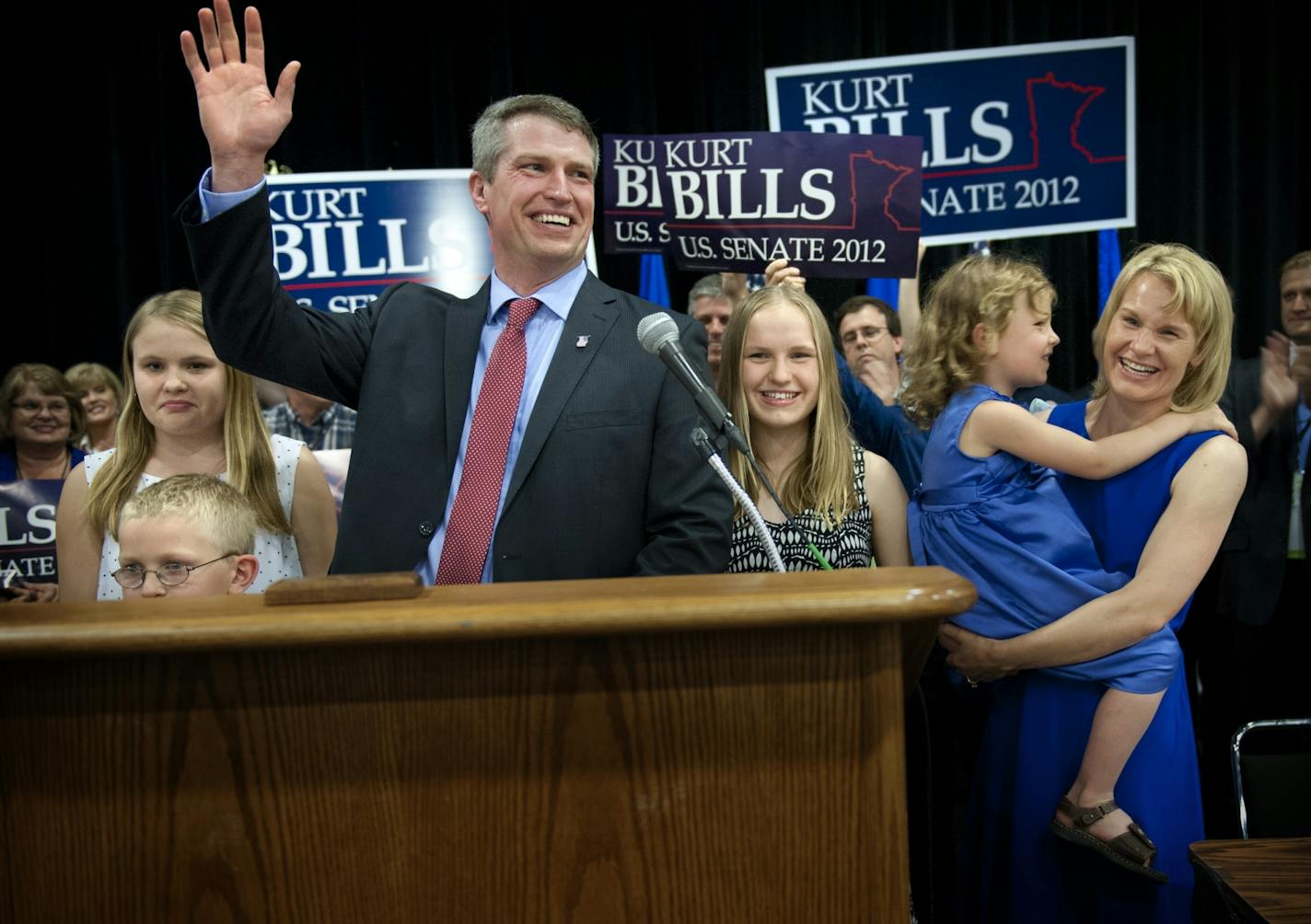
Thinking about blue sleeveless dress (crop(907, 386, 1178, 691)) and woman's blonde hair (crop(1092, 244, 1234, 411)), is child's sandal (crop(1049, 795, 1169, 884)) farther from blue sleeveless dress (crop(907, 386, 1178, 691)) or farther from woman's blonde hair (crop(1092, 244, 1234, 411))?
woman's blonde hair (crop(1092, 244, 1234, 411))

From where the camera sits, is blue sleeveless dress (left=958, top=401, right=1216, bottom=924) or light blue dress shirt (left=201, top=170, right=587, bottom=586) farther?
blue sleeveless dress (left=958, top=401, right=1216, bottom=924)

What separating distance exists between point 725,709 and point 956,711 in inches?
95.6

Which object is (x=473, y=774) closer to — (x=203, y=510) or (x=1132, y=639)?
(x=203, y=510)

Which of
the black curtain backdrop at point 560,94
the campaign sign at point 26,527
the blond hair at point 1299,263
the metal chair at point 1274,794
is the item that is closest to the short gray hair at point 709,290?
the black curtain backdrop at point 560,94

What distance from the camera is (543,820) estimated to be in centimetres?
107

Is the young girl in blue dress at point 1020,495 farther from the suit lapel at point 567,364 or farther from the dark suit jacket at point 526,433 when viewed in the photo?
the suit lapel at point 567,364

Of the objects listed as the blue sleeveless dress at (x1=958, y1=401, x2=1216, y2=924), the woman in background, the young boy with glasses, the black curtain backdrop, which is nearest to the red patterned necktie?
the young boy with glasses

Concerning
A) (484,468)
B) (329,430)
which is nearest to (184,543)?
(484,468)

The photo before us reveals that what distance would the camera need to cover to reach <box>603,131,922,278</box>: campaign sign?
3.24 metres

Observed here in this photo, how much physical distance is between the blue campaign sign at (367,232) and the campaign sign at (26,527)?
143cm

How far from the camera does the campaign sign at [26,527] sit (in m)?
2.87

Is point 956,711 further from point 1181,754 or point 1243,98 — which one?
point 1243,98

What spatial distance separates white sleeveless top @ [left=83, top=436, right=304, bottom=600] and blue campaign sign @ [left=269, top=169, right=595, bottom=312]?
1.76 meters

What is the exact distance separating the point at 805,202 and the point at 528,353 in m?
1.46
